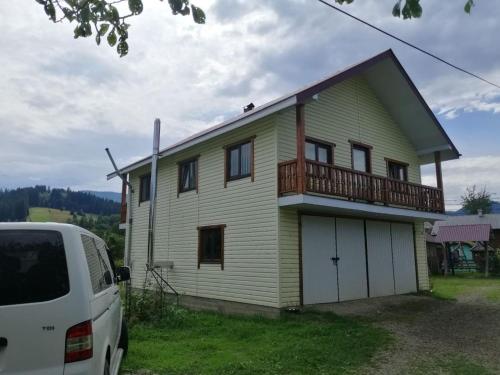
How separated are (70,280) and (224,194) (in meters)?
10.8

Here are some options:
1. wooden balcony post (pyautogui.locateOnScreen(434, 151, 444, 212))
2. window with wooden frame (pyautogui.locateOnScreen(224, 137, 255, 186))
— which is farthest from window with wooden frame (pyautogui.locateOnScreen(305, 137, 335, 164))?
wooden balcony post (pyautogui.locateOnScreen(434, 151, 444, 212))

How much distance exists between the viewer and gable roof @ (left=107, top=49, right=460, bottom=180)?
43.9 feet

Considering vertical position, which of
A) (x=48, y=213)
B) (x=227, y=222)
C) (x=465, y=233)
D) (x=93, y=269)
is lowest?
(x=93, y=269)

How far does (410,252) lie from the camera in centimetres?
1717

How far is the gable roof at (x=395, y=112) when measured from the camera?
43.9ft

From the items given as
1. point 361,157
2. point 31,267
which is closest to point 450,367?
point 31,267

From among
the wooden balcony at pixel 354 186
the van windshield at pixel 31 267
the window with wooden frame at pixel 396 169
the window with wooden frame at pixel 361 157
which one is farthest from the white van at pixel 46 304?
the window with wooden frame at pixel 396 169

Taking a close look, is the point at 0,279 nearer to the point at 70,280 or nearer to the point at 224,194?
the point at 70,280

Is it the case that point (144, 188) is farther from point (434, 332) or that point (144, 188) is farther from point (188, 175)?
point (434, 332)

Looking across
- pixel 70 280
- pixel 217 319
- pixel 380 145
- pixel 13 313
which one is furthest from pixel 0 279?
pixel 380 145

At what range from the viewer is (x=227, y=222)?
1402cm

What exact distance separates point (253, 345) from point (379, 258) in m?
8.00

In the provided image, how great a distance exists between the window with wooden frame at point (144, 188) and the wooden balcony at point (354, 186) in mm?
8827

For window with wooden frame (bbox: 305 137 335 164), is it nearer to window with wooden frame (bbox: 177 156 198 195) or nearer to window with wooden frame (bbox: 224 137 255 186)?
window with wooden frame (bbox: 224 137 255 186)
